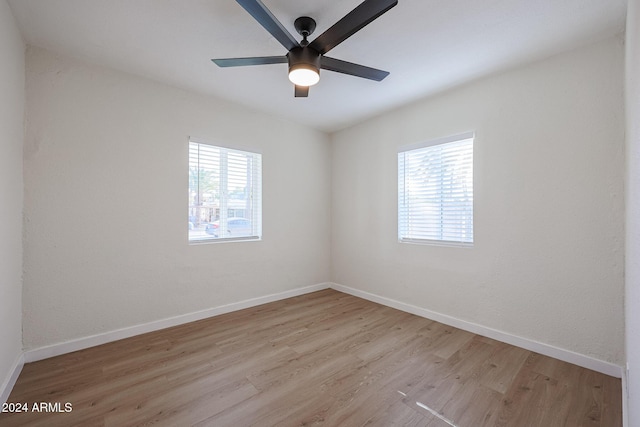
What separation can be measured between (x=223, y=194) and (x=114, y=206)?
110 centimetres

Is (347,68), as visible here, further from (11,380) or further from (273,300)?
A: (11,380)

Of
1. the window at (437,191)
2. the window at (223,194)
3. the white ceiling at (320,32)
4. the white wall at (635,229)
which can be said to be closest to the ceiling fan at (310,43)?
the white ceiling at (320,32)

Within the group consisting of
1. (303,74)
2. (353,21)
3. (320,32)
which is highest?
(320,32)

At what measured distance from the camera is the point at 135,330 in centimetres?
263

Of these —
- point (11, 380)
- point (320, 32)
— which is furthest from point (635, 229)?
point (11, 380)

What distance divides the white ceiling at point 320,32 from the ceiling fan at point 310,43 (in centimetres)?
26

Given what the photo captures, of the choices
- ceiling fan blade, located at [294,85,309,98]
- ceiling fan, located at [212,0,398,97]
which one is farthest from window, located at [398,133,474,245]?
ceiling fan blade, located at [294,85,309,98]

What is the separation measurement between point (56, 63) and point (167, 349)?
266cm

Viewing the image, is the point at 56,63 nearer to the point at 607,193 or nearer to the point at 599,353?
the point at 607,193

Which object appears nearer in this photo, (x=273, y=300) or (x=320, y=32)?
(x=320, y=32)

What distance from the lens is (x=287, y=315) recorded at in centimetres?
319

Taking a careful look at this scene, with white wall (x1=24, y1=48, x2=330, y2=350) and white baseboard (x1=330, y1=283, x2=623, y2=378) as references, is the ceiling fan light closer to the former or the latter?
white wall (x1=24, y1=48, x2=330, y2=350)

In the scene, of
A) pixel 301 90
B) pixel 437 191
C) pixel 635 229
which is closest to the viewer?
pixel 635 229

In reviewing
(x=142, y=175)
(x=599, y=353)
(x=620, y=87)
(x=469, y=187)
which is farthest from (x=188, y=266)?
(x=620, y=87)
